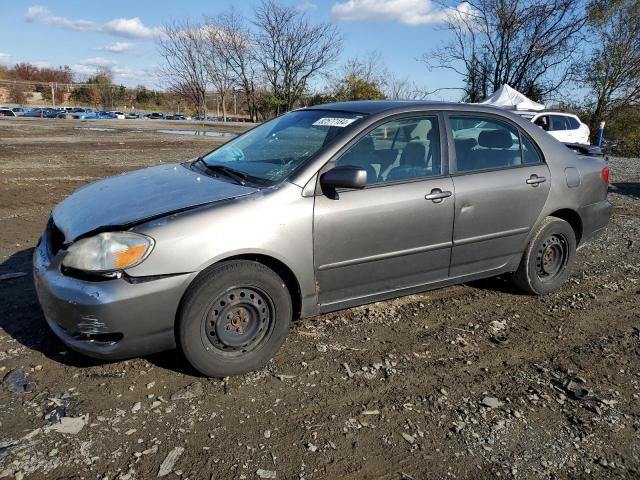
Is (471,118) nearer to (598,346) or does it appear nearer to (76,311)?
(598,346)

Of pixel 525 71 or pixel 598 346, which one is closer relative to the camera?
pixel 598 346

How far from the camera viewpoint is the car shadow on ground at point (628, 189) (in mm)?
10334

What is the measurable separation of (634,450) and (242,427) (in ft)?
6.53

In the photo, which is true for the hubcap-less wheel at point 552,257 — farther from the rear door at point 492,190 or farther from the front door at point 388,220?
the front door at point 388,220

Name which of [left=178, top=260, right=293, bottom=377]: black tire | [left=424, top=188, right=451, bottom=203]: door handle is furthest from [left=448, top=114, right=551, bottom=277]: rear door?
[left=178, top=260, right=293, bottom=377]: black tire

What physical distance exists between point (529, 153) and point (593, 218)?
102 centimetres

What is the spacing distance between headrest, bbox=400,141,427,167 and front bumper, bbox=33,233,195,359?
1.78 meters

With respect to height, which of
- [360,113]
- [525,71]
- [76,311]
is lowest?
[76,311]

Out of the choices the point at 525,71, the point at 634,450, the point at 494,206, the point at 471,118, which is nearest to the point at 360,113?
the point at 471,118

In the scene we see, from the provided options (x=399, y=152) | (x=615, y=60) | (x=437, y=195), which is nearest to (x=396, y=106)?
(x=399, y=152)

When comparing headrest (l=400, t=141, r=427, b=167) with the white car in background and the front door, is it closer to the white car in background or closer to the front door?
the front door

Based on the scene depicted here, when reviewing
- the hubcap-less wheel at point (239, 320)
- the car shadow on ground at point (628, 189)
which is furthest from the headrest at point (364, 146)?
the car shadow on ground at point (628, 189)

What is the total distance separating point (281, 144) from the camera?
12.6 ft

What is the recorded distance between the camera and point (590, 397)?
3.06 meters
